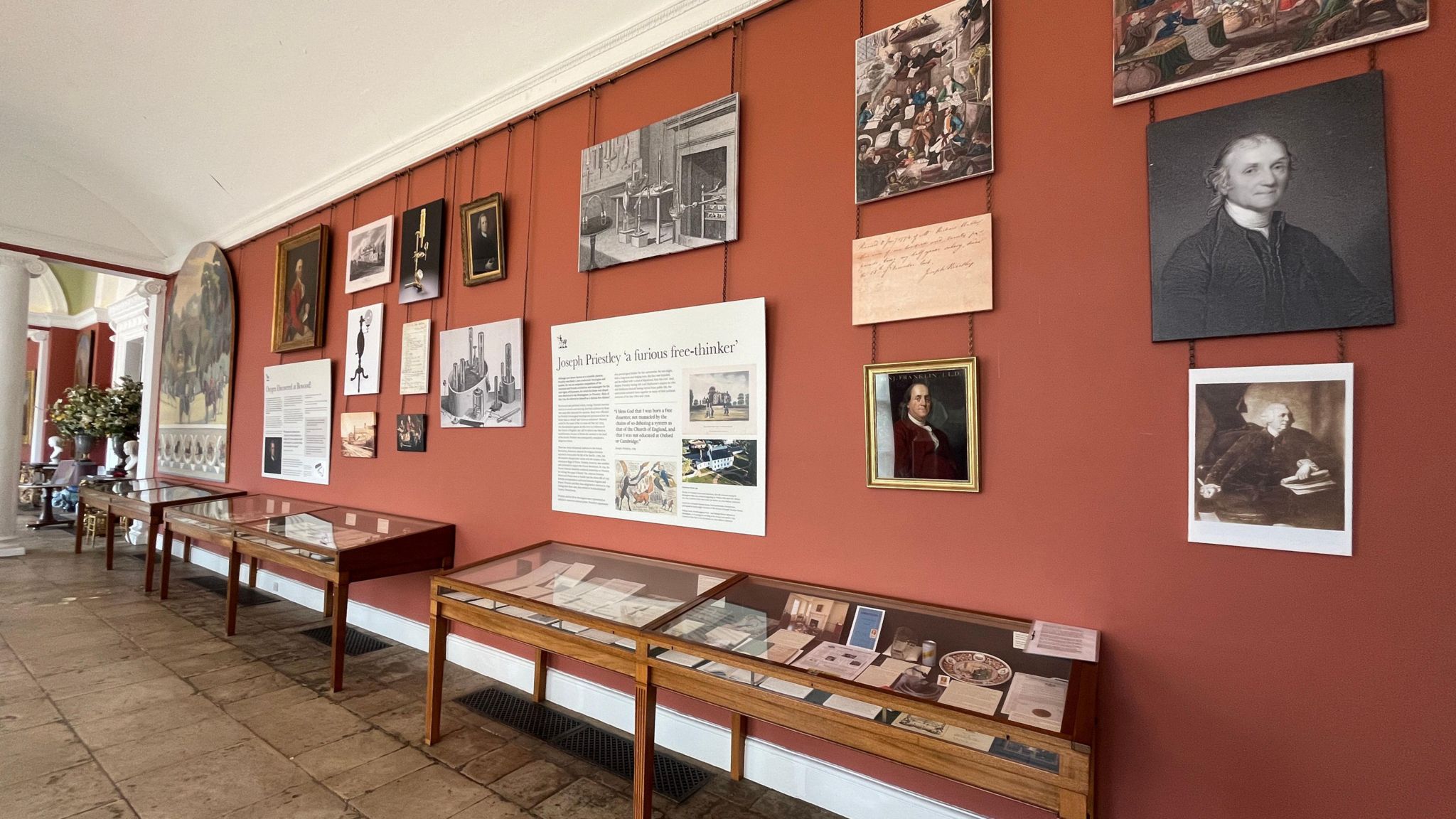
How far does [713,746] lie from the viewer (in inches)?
107

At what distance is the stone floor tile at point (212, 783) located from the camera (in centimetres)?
237

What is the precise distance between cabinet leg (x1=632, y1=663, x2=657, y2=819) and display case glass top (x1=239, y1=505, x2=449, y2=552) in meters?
2.27

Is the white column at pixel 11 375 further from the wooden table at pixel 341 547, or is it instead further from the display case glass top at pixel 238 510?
the wooden table at pixel 341 547

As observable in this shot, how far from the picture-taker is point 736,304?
277 cm

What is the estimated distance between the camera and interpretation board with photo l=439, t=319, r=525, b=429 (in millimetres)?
3682

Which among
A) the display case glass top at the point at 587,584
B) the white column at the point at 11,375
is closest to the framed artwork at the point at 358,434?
the display case glass top at the point at 587,584

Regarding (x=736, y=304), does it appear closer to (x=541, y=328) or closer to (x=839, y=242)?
(x=839, y=242)

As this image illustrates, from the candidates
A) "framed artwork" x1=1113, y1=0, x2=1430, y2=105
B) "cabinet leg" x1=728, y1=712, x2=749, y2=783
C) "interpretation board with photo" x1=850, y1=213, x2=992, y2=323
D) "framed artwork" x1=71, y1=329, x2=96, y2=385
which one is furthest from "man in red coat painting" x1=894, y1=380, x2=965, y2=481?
"framed artwork" x1=71, y1=329, x2=96, y2=385

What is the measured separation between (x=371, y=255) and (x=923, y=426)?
4.46m

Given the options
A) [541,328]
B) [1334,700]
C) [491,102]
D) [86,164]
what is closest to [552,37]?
[491,102]

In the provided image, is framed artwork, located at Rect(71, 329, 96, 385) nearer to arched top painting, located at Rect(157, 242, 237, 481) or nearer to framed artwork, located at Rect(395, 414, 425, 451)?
arched top painting, located at Rect(157, 242, 237, 481)

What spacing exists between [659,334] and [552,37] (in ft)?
6.18

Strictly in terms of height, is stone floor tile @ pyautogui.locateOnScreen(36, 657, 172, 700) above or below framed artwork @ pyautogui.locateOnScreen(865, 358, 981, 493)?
below

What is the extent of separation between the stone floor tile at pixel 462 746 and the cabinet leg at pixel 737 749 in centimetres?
112
